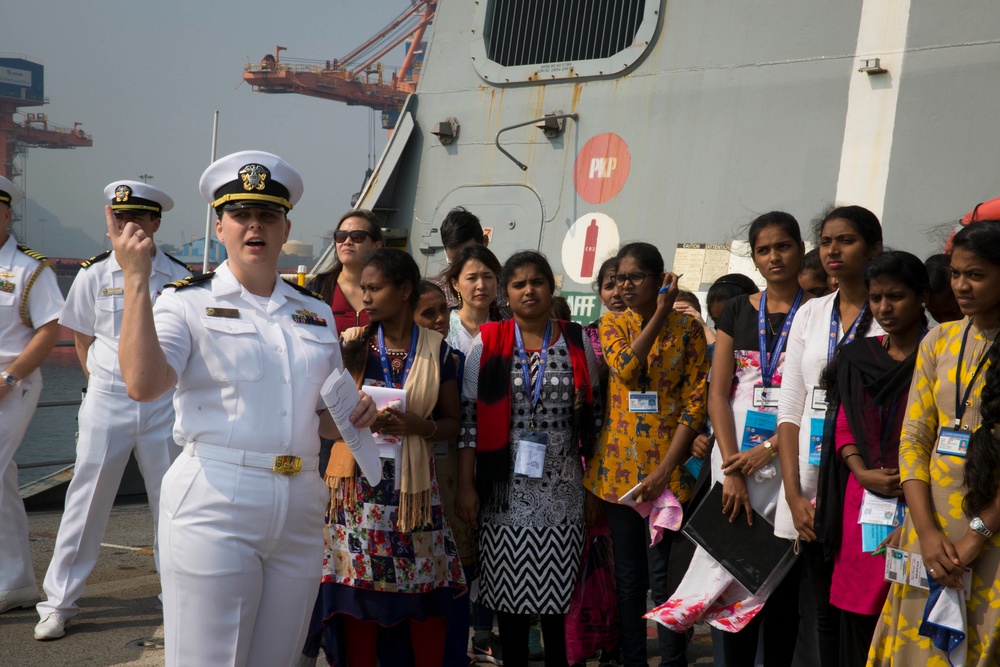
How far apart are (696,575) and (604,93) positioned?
12.2 ft

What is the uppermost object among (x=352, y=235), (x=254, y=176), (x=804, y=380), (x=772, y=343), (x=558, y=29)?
(x=558, y=29)

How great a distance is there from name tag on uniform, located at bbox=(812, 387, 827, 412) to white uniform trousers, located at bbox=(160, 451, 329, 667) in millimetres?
1757

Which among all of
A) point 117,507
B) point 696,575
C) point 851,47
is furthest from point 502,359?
point 117,507

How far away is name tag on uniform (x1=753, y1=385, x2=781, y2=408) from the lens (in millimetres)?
3539

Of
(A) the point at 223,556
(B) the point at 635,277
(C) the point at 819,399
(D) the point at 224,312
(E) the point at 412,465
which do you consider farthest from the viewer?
(B) the point at 635,277

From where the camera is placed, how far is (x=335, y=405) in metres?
2.55

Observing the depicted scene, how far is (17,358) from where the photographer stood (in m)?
4.55

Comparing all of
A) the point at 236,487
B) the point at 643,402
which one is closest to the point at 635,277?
the point at 643,402

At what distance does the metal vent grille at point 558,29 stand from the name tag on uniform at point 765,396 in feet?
11.2

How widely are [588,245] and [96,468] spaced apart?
325cm

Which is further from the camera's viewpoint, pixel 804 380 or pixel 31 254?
pixel 31 254

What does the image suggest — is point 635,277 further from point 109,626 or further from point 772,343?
point 109,626

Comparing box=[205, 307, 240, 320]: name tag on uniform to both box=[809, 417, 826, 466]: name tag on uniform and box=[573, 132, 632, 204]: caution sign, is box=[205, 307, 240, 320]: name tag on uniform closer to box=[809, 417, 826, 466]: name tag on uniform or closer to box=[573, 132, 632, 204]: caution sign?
box=[809, 417, 826, 466]: name tag on uniform

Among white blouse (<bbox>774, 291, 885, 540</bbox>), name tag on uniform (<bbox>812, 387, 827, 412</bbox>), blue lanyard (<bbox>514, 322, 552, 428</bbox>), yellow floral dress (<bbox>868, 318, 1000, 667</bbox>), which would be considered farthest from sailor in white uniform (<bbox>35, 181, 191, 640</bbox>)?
yellow floral dress (<bbox>868, 318, 1000, 667</bbox>)
